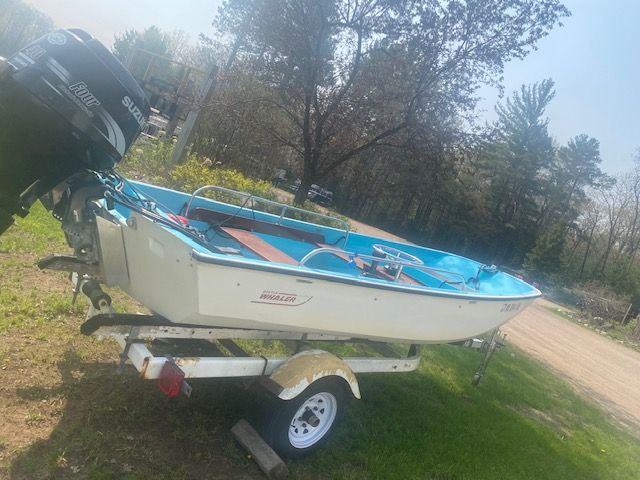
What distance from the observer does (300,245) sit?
575 cm

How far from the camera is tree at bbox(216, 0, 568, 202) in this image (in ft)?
38.9

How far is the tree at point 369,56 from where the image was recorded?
1187 cm

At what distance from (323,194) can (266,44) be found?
26505 millimetres

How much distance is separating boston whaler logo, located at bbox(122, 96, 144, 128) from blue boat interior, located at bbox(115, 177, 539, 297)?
0.63 m

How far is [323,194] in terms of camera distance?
3934 cm

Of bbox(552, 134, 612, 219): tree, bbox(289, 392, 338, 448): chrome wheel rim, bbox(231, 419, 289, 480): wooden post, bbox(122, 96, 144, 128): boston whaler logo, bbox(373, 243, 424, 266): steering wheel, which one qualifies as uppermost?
bbox(552, 134, 612, 219): tree

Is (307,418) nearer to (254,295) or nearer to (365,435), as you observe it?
(365,435)

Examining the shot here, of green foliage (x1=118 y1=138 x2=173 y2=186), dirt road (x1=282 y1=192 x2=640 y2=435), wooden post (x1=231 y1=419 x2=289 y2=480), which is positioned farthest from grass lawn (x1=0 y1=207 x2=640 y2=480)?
green foliage (x1=118 y1=138 x2=173 y2=186)

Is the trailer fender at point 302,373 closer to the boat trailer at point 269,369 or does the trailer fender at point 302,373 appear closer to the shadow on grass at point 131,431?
the boat trailer at point 269,369

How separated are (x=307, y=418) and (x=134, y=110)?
7.65ft

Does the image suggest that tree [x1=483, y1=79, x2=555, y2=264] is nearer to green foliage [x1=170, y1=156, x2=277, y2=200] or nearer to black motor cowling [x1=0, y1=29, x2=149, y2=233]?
green foliage [x1=170, y1=156, x2=277, y2=200]

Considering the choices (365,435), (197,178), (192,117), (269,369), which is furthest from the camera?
(192,117)

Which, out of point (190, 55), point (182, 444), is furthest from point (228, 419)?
point (190, 55)

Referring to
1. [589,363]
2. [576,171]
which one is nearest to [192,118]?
[589,363]
